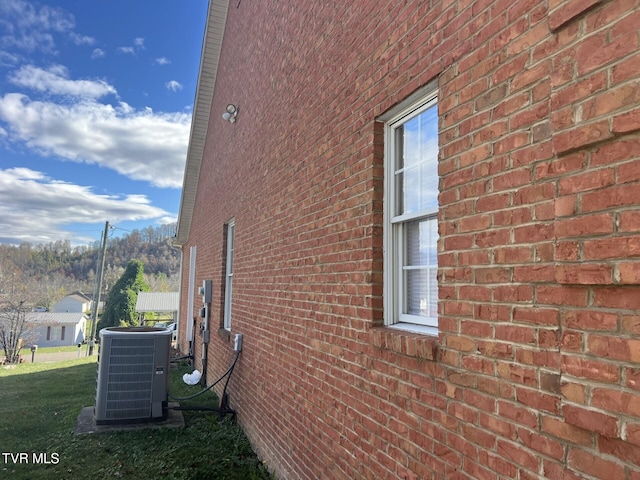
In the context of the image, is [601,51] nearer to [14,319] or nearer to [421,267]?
[421,267]

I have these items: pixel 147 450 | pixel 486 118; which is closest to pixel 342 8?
pixel 486 118

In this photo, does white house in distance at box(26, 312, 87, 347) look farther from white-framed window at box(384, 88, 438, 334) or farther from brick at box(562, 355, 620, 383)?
brick at box(562, 355, 620, 383)

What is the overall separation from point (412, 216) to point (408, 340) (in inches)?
31.3

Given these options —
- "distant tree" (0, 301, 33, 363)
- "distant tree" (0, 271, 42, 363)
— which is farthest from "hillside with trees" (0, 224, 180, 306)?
"distant tree" (0, 301, 33, 363)

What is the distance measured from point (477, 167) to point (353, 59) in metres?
1.79

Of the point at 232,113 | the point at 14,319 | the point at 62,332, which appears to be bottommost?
the point at 62,332

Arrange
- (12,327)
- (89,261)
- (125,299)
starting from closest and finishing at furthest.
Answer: (12,327) < (125,299) < (89,261)

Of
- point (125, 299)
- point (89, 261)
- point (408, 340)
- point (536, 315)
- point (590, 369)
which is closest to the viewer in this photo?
point (590, 369)

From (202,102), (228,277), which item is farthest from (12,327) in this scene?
(228,277)

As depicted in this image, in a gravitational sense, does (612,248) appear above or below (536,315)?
above

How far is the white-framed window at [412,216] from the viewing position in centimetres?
270

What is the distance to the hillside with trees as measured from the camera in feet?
157

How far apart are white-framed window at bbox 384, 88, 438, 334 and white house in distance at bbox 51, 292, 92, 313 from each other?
82.1 metres

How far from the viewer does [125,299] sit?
3166 cm
